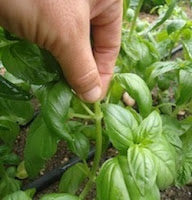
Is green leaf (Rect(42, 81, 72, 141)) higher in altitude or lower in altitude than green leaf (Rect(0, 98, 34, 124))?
higher

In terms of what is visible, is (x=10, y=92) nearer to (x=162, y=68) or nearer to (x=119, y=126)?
(x=119, y=126)

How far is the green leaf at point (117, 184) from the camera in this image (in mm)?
769

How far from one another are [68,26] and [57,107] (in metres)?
0.18

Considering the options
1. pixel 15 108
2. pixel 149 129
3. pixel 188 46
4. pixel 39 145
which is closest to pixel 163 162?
pixel 149 129

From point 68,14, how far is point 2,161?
1.77 ft

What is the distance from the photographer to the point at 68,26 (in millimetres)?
651

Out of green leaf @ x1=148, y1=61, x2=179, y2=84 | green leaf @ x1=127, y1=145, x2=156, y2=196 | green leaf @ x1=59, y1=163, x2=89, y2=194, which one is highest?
green leaf @ x1=148, y1=61, x2=179, y2=84

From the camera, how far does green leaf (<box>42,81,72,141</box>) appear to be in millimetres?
759

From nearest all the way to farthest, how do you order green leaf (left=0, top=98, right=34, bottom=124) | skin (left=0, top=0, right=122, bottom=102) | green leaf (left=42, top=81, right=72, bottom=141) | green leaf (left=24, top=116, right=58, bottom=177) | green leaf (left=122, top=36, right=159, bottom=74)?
skin (left=0, top=0, right=122, bottom=102), green leaf (left=42, top=81, right=72, bottom=141), green leaf (left=24, top=116, right=58, bottom=177), green leaf (left=0, top=98, right=34, bottom=124), green leaf (left=122, top=36, right=159, bottom=74)

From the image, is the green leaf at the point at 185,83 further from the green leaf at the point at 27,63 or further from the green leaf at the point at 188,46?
the green leaf at the point at 27,63

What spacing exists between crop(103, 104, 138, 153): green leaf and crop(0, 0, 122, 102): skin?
4cm

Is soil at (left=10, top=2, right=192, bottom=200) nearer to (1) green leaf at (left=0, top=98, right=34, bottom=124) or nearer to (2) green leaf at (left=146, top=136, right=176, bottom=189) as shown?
(1) green leaf at (left=0, top=98, right=34, bottom=124)

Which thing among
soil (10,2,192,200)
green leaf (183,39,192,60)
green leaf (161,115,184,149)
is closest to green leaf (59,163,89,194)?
soil (10,2,192,200)

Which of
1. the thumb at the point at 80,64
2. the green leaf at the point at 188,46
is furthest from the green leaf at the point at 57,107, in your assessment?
the green leaf at the point at 188,46
